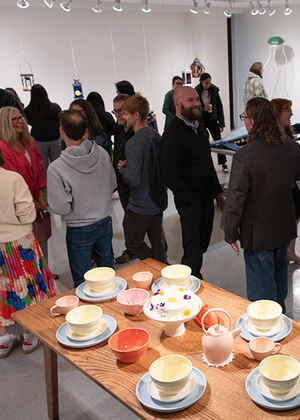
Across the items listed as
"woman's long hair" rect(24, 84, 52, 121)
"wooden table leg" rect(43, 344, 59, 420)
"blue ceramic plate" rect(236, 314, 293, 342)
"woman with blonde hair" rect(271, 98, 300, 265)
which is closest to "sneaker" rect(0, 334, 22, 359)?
"wooden table leg" rect(43, 344, 59, 420)

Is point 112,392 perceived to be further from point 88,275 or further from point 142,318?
point 88,275

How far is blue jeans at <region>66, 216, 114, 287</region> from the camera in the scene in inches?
105

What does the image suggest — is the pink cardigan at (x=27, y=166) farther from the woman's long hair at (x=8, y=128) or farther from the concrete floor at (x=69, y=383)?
the concrete floor at (x=69, y=383)

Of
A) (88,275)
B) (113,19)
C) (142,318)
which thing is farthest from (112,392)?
(113,19)

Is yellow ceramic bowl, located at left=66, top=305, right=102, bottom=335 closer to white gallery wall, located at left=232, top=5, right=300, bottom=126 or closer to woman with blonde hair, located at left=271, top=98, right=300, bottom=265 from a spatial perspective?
woman with blonde hair, located at left=271, top=98, right=300, bottom=265

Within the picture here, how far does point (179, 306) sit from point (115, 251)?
258 cm

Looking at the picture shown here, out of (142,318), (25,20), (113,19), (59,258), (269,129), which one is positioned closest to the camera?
(142,318)

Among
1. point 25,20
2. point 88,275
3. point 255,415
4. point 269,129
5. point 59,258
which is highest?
point 25,20

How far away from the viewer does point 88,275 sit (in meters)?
1.89

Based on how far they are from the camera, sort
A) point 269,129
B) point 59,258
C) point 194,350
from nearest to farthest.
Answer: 1. point 194,350
2. point 269,129
3. point 59,258

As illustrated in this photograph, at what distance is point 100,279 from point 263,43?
9.21 meters

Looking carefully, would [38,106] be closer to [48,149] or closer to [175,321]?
[48,149]

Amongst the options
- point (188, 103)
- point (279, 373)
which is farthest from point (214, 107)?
point (279, 373)

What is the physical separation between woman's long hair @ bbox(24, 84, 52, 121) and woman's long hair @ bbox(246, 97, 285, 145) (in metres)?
2.96
